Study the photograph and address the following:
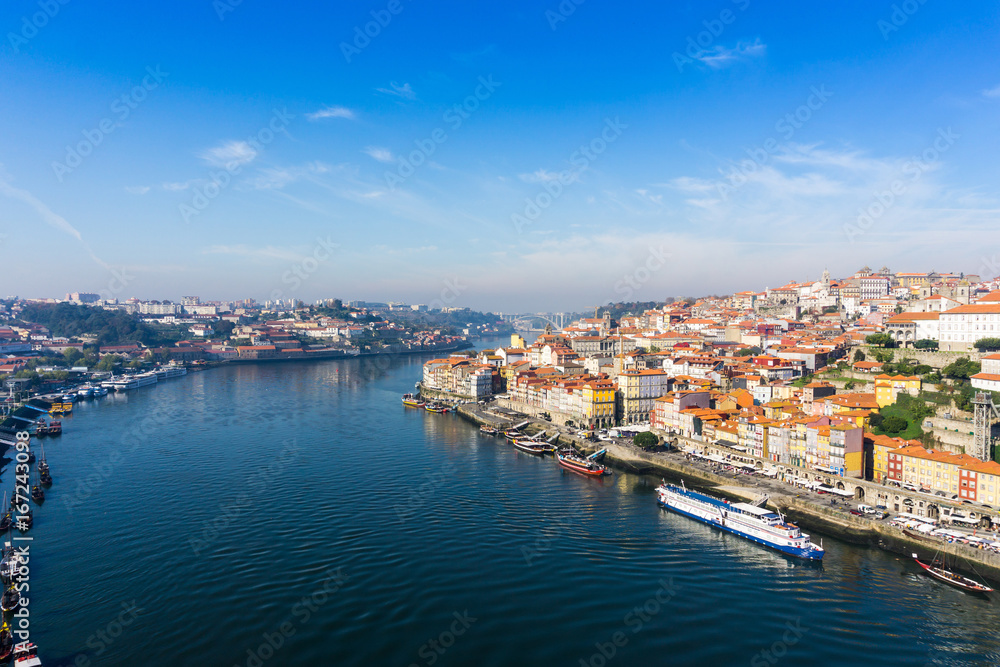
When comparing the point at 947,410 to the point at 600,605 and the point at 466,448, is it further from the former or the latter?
the point at 466,448

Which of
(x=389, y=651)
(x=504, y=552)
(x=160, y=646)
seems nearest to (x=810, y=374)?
(x=504, y=552)

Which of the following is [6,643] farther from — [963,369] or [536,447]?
[963,369]

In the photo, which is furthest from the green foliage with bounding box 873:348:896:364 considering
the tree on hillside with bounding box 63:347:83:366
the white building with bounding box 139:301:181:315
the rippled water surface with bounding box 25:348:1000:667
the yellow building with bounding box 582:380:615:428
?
the white building with bounding box 139:301:181:315

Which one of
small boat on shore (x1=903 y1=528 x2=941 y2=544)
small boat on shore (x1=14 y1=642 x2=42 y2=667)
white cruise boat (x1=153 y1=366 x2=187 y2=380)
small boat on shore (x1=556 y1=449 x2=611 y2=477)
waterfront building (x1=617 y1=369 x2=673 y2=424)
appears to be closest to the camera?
small boat on shore (x1=14 y1=642 x2=42 y2=667)

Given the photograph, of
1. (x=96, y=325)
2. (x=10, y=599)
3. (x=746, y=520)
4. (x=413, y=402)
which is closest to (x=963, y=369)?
(x=746, y=520)

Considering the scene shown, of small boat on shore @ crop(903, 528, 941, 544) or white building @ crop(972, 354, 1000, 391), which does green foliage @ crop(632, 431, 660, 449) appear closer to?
small boat on shore @ crop(903, 528, 941, 544)

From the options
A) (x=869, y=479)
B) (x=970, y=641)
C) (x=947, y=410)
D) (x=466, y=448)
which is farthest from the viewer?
(x=466, y=448)
